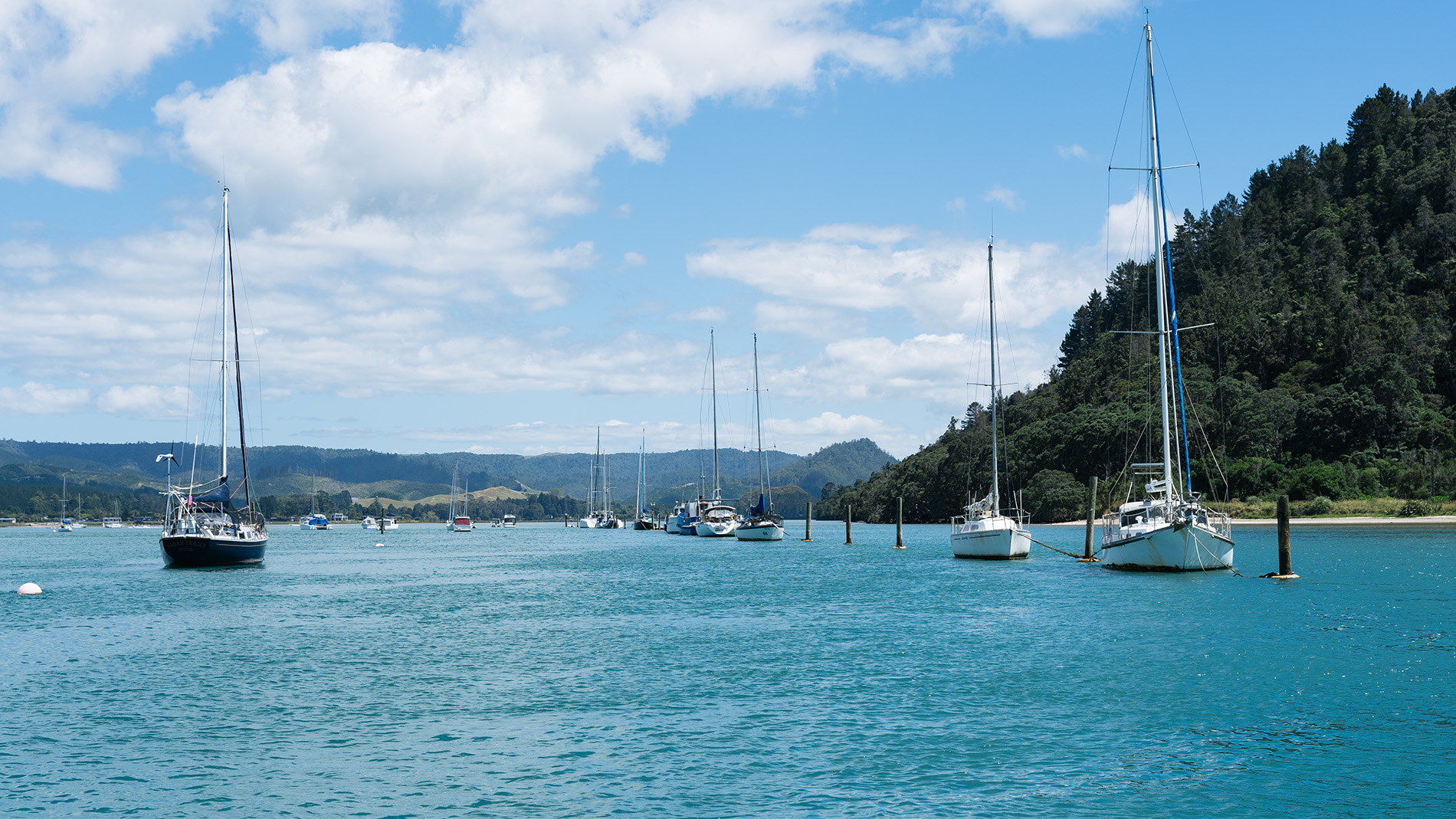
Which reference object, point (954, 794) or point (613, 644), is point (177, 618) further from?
point (954, 794)

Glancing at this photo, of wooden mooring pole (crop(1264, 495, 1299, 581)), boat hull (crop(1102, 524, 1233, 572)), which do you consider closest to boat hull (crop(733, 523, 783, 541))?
boat hull (crop(1102, 524, 1233, 572))

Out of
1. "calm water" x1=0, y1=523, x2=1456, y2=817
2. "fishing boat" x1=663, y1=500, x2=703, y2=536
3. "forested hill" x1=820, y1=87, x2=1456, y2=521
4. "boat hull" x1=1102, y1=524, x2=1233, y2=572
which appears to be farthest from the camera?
"fishing boat" x1=663, y1=500, x2=703, y2=536

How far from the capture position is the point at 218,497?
65375mm

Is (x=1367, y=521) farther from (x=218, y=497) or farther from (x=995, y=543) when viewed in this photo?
(x=218, y=497)

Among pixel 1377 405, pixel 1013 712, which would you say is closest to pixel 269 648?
pixel 1013 712

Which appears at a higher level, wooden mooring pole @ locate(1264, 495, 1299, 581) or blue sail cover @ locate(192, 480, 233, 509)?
blue sail cover @ locate(192, 480, 233, 509)

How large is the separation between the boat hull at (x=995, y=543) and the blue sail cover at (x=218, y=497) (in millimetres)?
46867

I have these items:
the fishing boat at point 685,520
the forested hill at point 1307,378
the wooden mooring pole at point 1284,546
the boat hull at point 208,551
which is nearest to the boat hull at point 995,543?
the wooden mooring pole at point 1284,546

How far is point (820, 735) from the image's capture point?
22141 mm

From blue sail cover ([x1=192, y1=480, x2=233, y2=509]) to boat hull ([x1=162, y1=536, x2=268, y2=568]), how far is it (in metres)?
2.31

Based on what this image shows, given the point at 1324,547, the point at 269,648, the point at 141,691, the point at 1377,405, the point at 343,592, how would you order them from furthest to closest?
the point at 1377,405
the point at 1324,547
the point at 343,592
the point at 269,648
the point at 141,691

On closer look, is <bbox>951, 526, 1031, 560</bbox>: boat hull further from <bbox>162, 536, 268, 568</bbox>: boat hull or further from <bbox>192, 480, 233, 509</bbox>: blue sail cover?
<bbox>162, 536, 268, 568</bbox>: boat hull

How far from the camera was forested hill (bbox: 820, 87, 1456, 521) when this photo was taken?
426 ft

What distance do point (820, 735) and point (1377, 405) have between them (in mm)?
133422
